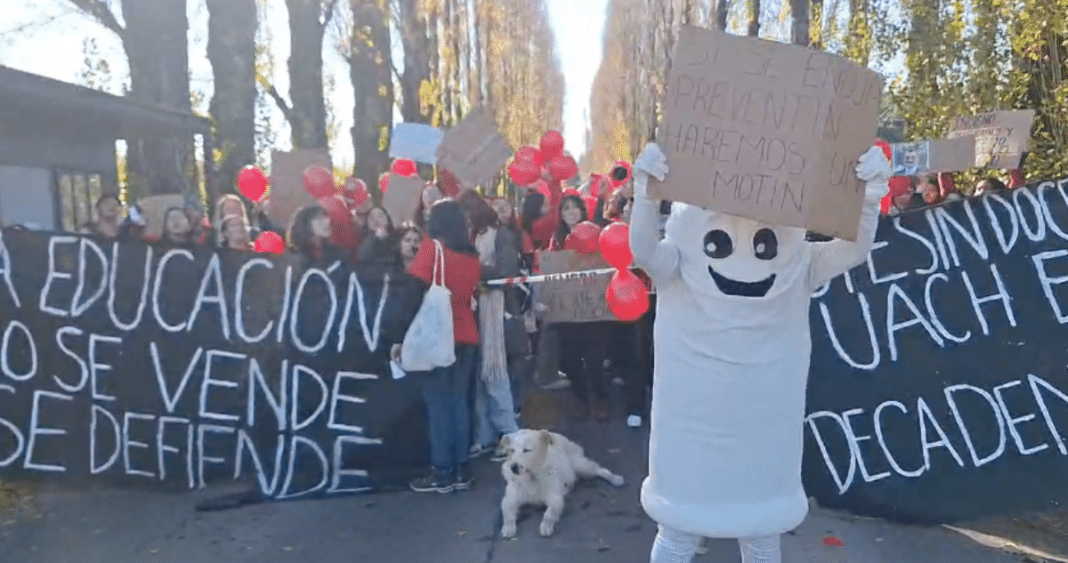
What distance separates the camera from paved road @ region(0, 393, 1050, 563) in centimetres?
454

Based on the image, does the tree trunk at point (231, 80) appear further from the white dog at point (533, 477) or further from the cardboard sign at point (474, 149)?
the white dog at point (533, 477)

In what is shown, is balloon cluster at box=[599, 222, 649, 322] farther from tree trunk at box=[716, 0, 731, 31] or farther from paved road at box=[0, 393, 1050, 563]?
tree trunk at box=[716, 0, 731, 31]

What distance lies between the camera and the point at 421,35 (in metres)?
18.1

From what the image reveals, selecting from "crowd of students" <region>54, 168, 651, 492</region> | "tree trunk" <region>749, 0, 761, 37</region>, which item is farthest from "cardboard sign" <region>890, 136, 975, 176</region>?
"tree trunk" <region>749, 0, 761, 37</region>

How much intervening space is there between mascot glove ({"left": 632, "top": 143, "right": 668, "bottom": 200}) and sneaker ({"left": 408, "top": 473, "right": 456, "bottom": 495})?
2865 millimetres

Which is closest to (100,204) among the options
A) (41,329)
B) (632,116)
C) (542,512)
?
(41,329)

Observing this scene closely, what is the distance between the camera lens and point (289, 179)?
27.8 feet

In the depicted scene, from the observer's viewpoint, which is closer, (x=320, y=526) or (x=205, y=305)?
(x=320, y=526)

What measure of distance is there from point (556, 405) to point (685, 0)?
1489cm

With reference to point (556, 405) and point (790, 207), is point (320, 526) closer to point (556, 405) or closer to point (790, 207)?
point (556, 405)

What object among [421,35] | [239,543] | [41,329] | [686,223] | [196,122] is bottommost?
[239,543]

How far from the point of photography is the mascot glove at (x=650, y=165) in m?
3.04

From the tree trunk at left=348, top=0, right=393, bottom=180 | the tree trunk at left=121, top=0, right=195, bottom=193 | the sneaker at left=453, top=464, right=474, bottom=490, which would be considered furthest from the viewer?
the tree trunk at left=348, top=0, right=393, bottom=180

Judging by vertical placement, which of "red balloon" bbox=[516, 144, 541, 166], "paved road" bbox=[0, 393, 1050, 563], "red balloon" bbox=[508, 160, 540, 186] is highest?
"red balloon" bbox=[516, 144, 541, 166]
